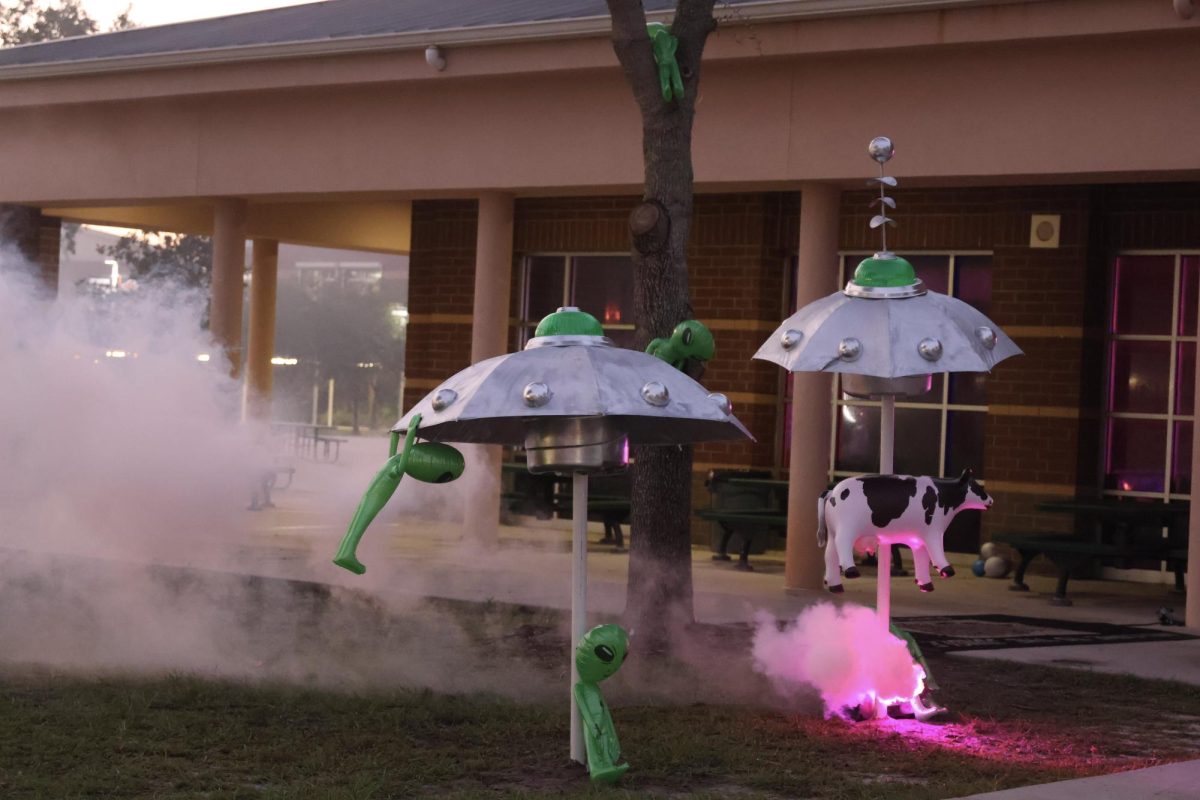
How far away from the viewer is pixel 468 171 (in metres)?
15.6

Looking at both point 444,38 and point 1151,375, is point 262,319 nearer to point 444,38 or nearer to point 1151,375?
point 444,38

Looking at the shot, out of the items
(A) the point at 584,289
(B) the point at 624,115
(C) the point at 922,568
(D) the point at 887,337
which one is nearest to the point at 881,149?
(D) the point at 887,337

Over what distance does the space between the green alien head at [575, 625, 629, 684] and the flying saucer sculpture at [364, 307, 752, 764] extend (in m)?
0.12

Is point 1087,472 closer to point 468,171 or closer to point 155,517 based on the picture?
point 468,171

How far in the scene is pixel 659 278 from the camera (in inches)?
404

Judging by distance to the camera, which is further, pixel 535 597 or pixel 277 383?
pixel 277 383

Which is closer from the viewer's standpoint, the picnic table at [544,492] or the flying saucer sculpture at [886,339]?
the flying saucer sculpture at [886,339]

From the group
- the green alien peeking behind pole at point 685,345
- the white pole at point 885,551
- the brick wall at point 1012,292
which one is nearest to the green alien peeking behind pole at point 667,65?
the green alien peeking behind pole at point 685,345

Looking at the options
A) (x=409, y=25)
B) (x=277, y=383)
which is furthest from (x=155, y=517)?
(x=277, y=383)

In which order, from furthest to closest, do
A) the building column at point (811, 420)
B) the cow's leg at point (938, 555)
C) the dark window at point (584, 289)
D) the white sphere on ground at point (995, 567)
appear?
the dark window at point (584, 289)
the white sphere on ground at point (995, 567)
the building column at point (811, 420)
the cow's leg at point (938, 555)

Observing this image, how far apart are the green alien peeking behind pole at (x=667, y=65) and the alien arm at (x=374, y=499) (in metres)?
4.16

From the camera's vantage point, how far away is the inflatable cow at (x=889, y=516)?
823 cm

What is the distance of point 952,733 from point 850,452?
932 cm

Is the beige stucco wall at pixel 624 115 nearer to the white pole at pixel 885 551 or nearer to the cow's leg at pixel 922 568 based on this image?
the white pole at pixel 885 551
